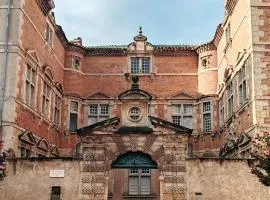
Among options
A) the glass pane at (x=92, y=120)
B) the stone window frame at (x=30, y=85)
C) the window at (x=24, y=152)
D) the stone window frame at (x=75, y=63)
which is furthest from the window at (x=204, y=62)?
the window at (x=24, y=152)

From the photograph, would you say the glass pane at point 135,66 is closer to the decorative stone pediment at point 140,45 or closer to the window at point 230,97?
the decorative stone pediment at point 140,45

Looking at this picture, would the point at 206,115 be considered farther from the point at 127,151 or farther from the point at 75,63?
the point at 127,151

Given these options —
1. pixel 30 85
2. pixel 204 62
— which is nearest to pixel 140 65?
pixel 204 62

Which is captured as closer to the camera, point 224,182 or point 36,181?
point 224,182

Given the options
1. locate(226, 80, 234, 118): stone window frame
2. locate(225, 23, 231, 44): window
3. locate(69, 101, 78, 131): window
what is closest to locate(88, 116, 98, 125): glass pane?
locate(69, 101, 78, 131): window

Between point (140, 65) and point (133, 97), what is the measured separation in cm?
1198

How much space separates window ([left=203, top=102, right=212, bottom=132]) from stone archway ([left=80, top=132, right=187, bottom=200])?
10.6m

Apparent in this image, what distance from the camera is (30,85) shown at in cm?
2047

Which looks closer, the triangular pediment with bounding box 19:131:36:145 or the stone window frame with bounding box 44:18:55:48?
the triangular pediment with bounding box 19:131:36:145

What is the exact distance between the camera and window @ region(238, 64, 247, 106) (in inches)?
770

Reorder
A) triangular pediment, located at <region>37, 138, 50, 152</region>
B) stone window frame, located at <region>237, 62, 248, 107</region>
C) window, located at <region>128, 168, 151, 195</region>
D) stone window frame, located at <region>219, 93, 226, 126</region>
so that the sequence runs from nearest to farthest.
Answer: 1. stone window frame, located at <region>237, 62, 248, 107</region>
2. triangular pediment, located at <region>37, 138, 50, 152</region>
3. stone window frame, located at <region>219, 93, 226, 126</region>
4. window, located at <region>128, 168, 151, 195</region>

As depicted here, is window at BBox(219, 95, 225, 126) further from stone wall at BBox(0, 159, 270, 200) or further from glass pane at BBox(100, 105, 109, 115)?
stone wall at BBox(0, 159, 270, 200)

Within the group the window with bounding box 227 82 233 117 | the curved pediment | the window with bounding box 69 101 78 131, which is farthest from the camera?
the window with bounding box 69 101 78 131

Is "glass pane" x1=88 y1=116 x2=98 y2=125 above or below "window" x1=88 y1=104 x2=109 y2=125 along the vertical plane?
below
